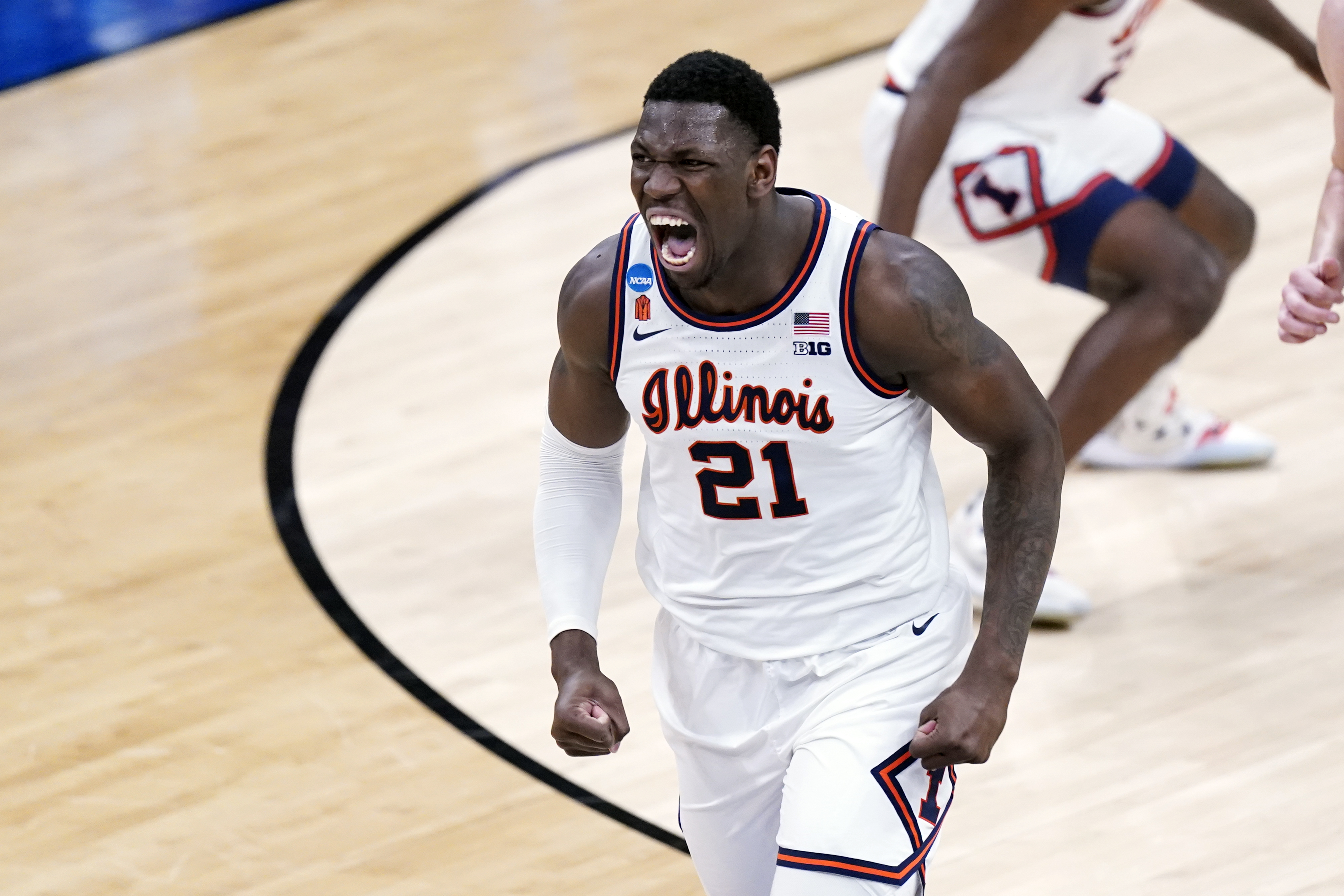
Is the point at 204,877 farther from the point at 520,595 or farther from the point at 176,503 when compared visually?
the point at 176,503

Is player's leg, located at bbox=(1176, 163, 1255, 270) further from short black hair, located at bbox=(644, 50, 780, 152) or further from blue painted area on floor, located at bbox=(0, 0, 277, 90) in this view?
blue painted area on floor, located at bbox=(0, 0, 277, 90)

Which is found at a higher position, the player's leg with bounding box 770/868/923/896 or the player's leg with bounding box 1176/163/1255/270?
the player's leg with bounding box 770/868/923/896

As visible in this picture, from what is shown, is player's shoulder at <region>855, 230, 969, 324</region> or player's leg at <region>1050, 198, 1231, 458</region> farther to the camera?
A: player's leg at <region>1050, 198, 1231, 458</region>

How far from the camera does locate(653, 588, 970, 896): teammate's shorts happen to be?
8.36 feet

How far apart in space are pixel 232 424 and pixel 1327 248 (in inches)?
126

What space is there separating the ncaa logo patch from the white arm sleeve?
0.30 meters

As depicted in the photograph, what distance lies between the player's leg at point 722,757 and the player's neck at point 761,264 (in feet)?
1.69

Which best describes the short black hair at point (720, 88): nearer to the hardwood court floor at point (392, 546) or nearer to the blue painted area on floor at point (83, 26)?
the hardwood court floor at point (392, 546)

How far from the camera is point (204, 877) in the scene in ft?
12.2

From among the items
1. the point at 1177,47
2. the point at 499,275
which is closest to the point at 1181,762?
the point at 499,275

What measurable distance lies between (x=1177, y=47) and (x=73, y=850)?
5.05m

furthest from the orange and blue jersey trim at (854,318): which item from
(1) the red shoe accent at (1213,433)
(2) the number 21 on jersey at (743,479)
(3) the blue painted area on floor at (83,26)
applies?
(3) the blue painted area on floor at (83,26)

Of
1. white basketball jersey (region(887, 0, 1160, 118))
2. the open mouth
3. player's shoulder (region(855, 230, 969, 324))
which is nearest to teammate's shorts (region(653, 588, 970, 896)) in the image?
player's shoulder (region(855, 230, 969, 324))

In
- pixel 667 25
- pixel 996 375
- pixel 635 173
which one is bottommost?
pixel 667 25
